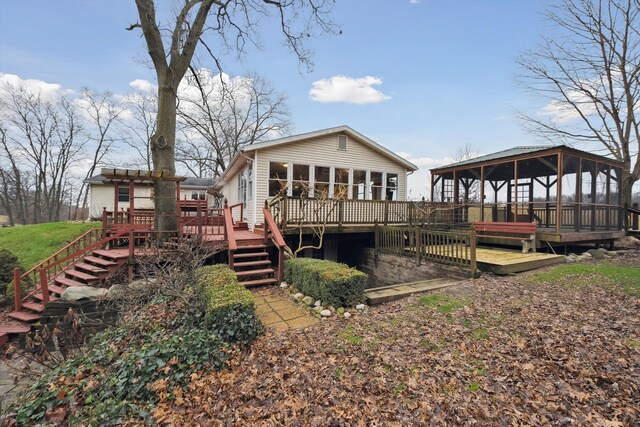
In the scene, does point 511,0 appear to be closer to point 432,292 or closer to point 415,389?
point 432,292

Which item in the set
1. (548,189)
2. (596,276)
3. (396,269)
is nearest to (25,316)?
(396,269)

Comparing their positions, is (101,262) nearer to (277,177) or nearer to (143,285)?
(143,285)

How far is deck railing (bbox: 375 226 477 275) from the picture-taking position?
696 cm

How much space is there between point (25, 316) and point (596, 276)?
14071 millimetres

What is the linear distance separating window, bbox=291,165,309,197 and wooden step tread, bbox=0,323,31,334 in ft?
27.9

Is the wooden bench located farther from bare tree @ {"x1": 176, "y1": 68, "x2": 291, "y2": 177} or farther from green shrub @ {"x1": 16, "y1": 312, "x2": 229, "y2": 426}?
bare tree @ {"x1": 176, "y1": 68, "x2": 291, "y2": 177}

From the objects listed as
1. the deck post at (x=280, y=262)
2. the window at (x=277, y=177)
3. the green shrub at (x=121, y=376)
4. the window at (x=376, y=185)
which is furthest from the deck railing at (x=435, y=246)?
the green shrub at (x=121, y=376)

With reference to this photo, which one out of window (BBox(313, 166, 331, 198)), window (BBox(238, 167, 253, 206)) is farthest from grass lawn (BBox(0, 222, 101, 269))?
window (BBox(313, 166, 331, 198))

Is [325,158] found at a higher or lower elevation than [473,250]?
higher

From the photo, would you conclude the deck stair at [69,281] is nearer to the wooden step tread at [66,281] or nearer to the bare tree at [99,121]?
the wooden step tread at [66,281]

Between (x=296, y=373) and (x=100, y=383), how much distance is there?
8.06ft

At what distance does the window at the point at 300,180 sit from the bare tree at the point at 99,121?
3007 cm

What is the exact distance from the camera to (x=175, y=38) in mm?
10305

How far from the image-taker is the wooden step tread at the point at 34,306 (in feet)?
23.3
